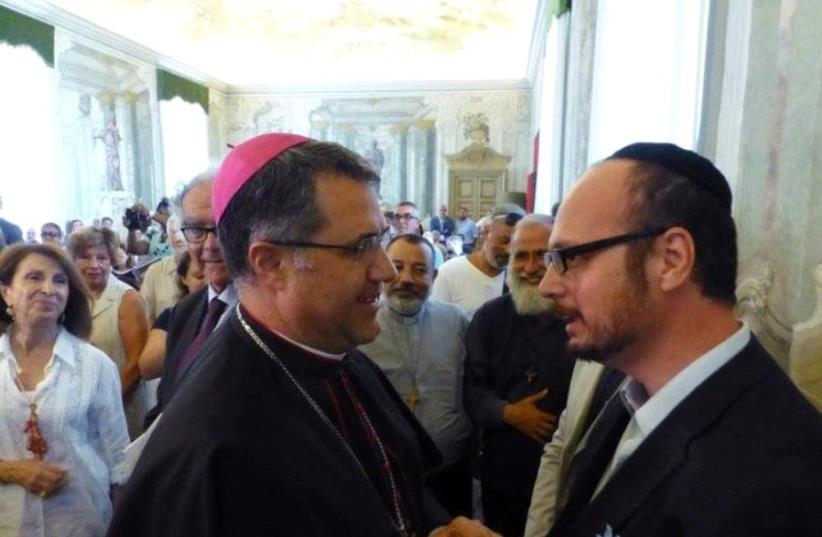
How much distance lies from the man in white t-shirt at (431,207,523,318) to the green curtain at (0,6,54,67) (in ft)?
28.2

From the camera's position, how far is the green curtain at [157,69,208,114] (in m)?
13.8

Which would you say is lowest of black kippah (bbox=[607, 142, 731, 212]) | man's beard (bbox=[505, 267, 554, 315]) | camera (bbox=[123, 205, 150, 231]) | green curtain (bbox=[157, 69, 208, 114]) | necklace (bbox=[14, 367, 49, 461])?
necklace (bbox=[14, 367, 49, 461])

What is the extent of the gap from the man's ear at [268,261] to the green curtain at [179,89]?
14.1m

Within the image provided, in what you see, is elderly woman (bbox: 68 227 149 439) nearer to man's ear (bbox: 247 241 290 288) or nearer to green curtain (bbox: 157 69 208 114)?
→ man's ear (bbox: 247 241 290 288)

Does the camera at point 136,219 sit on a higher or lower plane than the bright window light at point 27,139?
lower

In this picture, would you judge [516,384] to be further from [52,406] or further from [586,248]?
[52,406]

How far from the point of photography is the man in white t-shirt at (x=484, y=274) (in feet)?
13.6

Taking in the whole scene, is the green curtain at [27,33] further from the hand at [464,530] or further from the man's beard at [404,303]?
the hand at [464,530]

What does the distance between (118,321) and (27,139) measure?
8853 millimetres

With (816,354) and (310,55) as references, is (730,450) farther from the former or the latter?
(310,55)

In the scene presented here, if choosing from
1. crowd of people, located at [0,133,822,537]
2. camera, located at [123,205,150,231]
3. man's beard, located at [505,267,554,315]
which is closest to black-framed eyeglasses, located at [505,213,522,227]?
man's beard, located at [505,267,554,315]

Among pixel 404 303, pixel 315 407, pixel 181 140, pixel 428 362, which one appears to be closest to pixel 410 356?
pixel 428 362

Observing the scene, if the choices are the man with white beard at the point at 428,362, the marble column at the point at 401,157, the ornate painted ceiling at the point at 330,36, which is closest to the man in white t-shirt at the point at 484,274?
the man with white beard at the point at 428,362

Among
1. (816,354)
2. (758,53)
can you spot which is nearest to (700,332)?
(816,354)
